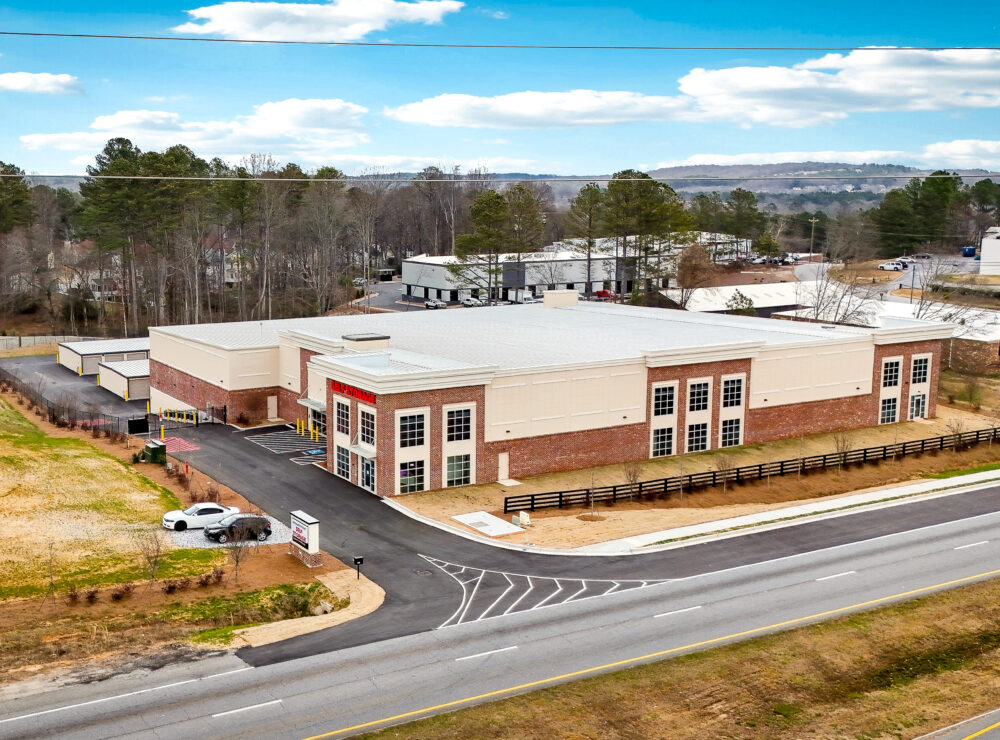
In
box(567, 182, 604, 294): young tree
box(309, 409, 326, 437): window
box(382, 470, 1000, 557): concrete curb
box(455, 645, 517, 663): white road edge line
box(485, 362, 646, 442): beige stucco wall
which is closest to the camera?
box(455, 645, 517, 663): white road edge line

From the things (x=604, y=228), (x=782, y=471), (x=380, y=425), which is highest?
(x=604, y=228)

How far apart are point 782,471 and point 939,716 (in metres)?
26.6

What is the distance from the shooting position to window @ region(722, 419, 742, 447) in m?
55.8

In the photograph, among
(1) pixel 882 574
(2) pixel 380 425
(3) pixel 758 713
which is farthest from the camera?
(2) pixel 380 425

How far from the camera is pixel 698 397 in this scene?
54438 mm

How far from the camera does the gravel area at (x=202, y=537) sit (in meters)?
37.8

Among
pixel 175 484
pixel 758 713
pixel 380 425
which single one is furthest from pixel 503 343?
pixel 758 713

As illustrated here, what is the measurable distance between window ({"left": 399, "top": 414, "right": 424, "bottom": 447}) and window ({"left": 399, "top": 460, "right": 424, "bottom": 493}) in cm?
91

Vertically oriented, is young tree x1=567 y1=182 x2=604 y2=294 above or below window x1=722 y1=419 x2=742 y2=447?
above

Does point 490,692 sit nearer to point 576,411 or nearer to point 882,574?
point 882,574

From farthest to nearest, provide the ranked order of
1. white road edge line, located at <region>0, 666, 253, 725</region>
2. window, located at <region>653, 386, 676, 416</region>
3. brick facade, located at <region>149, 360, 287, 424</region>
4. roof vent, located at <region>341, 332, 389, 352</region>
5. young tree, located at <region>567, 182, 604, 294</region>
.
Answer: young tree, located at <region>567, 182, 604, 294</region>
brick facade, located at <region>149, 360, 287, 424</region>
roof vent, located at <region>341, 332, 389, 352</region>
window, located at <region>653, 386, 676, 416</region>
white road edge line, located at <region>0, 666, 253, 725</region>

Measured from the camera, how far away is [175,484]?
4581 cm

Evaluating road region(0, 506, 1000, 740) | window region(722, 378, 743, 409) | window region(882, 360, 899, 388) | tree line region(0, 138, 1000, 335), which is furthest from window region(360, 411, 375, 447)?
tree line region(0, 138, 1000, 335)

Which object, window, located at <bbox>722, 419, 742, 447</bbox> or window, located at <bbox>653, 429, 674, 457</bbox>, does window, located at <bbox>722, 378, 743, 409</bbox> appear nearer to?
window, located at <bbox>722, 419, 742, 447</bbox>
